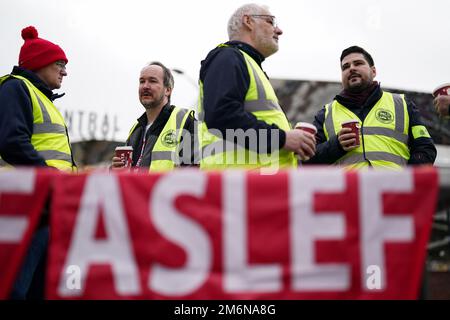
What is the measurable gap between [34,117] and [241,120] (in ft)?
5.69

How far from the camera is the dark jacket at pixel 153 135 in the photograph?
205 inches

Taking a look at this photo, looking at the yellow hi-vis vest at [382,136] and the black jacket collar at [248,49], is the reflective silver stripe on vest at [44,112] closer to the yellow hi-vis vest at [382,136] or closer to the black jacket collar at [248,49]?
the black jacket collar at [248,49]

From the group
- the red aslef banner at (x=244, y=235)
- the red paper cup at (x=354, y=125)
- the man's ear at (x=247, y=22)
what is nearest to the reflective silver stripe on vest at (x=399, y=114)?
the red paper cup at (x=354, y=125)

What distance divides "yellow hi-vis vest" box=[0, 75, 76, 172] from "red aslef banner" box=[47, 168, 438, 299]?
2.04m

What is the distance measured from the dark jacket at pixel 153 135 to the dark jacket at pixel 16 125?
1.15 m

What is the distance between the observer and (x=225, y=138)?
380cm

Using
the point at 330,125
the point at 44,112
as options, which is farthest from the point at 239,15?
the point at 44,112

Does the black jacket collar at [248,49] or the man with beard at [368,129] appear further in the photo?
the man with beard at [368,129]

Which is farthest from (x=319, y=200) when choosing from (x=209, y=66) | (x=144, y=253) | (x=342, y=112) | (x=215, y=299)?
(x=342, y=112)

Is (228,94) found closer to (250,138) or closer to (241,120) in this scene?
(241,120)

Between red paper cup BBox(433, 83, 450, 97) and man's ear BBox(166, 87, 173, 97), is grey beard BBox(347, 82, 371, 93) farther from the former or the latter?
man's ear BBox(166, 87, 173, 97)

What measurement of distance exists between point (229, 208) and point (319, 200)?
383 millimetres

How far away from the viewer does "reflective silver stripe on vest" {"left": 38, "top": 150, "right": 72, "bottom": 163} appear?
4465mm
